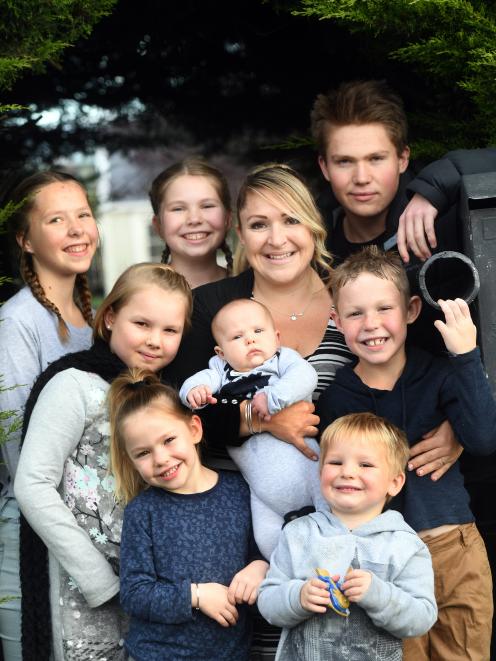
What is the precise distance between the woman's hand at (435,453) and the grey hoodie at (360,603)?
274 millimetres

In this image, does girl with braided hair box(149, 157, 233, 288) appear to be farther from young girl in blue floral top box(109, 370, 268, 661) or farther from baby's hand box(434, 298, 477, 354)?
baby's hand box(434, 298, 477, 354)

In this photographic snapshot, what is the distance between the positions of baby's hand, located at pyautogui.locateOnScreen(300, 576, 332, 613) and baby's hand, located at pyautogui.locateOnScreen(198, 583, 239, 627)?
35cm

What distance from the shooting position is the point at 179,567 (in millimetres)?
3102

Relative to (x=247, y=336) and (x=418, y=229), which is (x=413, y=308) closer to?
(x=418, y=229)

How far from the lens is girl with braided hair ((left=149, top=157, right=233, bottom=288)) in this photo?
4.41 metres

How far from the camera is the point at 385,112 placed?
419 cm

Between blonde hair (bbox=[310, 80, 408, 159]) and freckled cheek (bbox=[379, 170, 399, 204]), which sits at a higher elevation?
blonde hair (bbox=[310, 80, 408, 159])

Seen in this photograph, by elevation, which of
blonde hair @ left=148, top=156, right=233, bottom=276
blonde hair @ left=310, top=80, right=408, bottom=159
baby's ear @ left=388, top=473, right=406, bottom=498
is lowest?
baby's ear @ left=388, top=473, right=406, bottom=498

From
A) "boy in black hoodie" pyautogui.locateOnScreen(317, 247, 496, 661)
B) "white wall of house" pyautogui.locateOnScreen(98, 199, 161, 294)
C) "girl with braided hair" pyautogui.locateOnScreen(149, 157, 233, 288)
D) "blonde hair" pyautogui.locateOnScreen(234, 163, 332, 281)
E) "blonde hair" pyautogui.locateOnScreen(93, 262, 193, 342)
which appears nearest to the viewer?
"boy in black hoodie" pyautogui.locateOnScreen(317, 247, 496, 661)

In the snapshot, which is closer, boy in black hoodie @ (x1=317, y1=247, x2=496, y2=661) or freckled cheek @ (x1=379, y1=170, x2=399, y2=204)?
boy in black hoodie @ (x1=317, y1=247, x2=496, y2=661)

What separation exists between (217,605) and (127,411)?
28.2 inches

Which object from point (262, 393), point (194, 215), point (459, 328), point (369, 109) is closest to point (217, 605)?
point (262, 393)

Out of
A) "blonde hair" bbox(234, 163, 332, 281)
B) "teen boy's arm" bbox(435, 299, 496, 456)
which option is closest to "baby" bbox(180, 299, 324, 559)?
"blonde hair" bbox(234, 163, 332, 281)

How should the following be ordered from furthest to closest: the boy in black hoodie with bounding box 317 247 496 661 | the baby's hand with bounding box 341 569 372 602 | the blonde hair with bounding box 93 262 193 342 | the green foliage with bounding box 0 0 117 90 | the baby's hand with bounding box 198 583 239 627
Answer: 1. the blonde hair with bounding box 93 262 193 342
2. the green foliage with bounding box 0 0 117 90
3. the boy in black hoodie with bounding box 317 247 496 661
4. the baby's hand with bounding box 198 583 239 627
5. the baby's hand with bounding box 341 569 372 602
